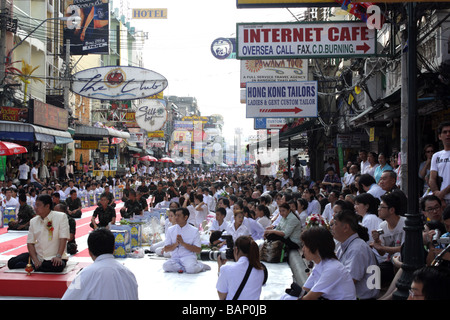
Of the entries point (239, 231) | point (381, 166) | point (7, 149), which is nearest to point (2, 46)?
point (7, 149)

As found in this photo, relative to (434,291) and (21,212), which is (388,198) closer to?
(434,291)

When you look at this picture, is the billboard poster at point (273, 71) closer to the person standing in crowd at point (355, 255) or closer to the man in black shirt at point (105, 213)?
the man in black shirt at point (105, 213)

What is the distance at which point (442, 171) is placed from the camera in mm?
7129

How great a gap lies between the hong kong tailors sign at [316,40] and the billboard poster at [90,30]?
22113 mm

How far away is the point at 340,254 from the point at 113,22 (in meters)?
55.5

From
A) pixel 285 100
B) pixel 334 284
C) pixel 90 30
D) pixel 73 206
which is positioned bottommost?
pixel 73 206

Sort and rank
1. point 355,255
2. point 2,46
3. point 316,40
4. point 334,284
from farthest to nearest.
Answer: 1. point 2,46
2. point 316,40
3. point 355,255
4. point 334,284

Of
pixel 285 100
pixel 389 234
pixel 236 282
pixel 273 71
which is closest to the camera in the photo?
pixel 236 282

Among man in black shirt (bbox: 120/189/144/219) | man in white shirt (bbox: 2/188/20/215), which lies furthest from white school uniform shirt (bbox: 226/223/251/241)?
man in white shirt (bbox: 2/188/20/215)

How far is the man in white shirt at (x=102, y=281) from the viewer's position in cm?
406

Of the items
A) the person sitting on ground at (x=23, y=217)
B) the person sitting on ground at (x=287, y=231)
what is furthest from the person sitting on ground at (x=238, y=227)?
the person sitting on ground at (x=23, y=217)

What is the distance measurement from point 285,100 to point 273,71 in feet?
15.2

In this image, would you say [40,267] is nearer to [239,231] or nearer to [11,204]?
[239,231]
